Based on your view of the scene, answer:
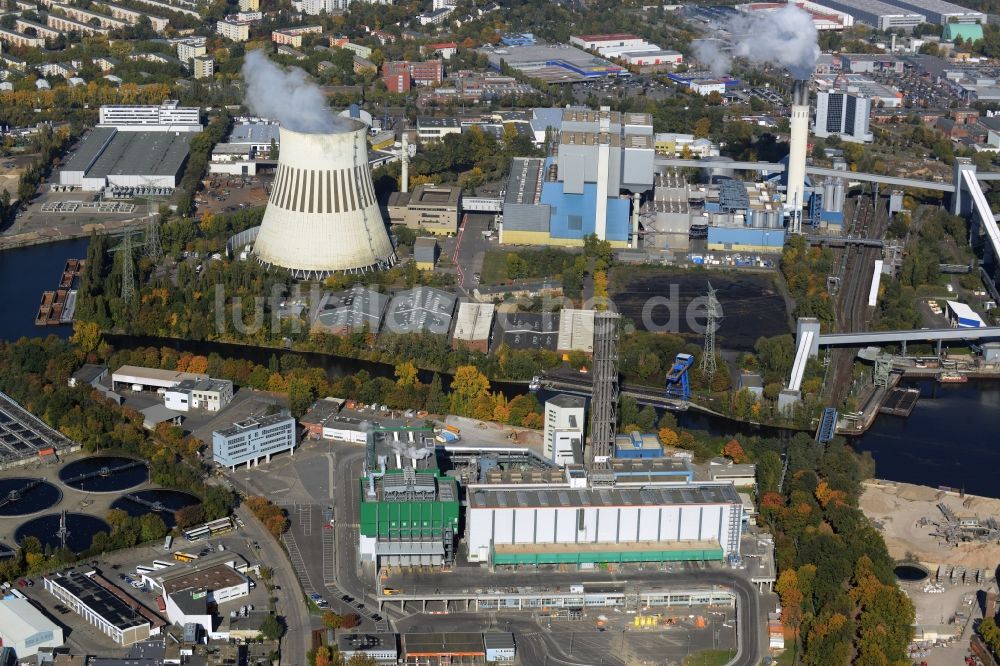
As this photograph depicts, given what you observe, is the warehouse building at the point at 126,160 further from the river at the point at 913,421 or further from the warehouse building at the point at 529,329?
the warehouse building at the point at 529,329

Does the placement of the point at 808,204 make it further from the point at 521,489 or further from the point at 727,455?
the point at 521,489

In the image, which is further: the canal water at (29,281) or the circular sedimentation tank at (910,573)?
the canal water at (29,281)

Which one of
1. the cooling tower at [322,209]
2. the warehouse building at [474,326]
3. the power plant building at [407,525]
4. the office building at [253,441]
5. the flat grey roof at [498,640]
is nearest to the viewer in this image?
the flat grey roof at [498,640]

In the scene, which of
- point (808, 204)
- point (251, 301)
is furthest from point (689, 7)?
point (251, 301)

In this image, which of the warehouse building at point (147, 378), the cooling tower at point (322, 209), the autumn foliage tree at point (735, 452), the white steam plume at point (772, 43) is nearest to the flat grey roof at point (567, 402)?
the autumn foliage tree at point (735, 452)

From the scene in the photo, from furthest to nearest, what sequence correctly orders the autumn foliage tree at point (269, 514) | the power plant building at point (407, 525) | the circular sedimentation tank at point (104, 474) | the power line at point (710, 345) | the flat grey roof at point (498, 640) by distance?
the power line at point (710, 345) < the circular sedimentation tank at point (104, 474) < the autumn foliage tree at point (269, 514) < the power plant building at point (407, 525) < the flat grey roof at point (498, 640)

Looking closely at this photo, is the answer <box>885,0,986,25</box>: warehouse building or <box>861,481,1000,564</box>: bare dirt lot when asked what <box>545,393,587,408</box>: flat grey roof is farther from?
<box>885,0,986,25</box>: warehouse building

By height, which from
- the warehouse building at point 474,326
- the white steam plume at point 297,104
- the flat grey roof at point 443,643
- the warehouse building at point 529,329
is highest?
the white steam plume at point 297,104
